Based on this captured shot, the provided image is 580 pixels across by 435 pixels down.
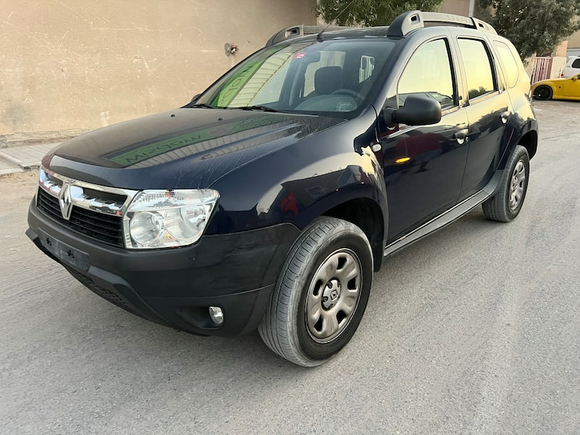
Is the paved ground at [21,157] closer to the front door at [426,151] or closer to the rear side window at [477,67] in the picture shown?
the front door at [426,151]

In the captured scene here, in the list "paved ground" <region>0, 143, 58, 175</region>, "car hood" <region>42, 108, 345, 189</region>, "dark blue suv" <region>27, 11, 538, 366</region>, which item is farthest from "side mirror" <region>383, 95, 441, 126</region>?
"paved ground" <region>0, 143, 58, 175</region>

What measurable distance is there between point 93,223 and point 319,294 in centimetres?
117

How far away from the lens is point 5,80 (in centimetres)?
784

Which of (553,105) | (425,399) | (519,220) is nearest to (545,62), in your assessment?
(553,105)

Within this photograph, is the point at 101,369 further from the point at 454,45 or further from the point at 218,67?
the point at 218,67

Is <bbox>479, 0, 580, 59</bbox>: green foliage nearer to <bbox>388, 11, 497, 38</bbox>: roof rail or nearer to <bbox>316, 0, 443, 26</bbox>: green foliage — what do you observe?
<bbox>316, 0, 443, 26</bbox>: green foliage

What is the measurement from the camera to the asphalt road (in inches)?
87.0

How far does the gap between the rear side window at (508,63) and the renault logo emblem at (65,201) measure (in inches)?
153

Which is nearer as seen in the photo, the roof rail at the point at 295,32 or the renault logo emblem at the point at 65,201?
the renault logo emblem at the point at 65,201

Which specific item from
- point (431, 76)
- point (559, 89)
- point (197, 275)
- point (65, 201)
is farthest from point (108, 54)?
point (559, 89)

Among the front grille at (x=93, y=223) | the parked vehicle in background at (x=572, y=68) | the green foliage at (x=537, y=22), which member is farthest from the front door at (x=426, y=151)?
the parked vehicle in background at (x=572, y=68)

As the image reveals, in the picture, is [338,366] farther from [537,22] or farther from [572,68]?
[572,68]

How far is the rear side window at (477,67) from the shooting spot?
375 centimetres

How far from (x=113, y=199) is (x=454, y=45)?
2847mm
